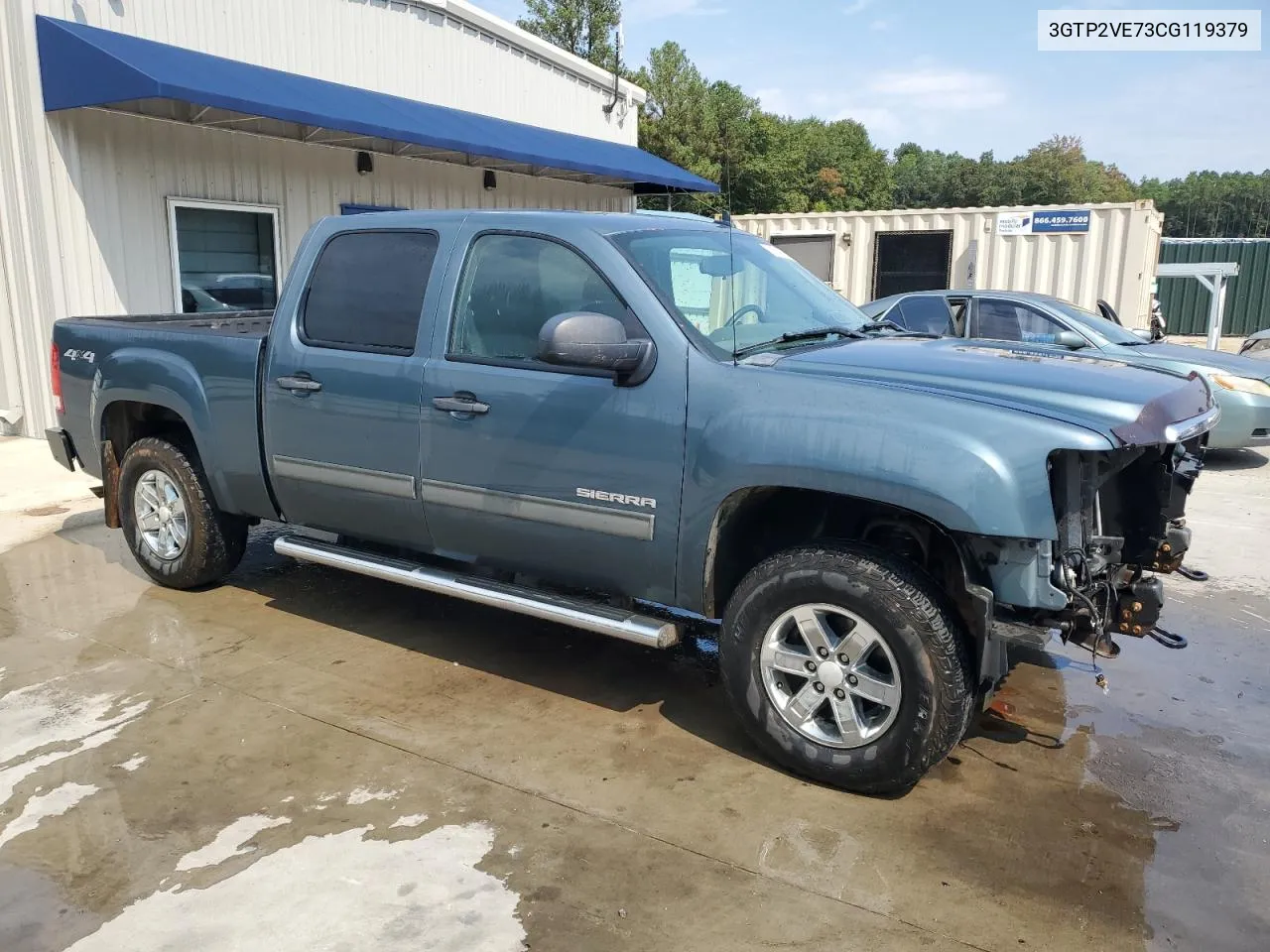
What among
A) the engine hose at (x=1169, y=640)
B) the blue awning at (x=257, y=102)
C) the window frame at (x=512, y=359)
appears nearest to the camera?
the engine hose at (x=1169, y=640)

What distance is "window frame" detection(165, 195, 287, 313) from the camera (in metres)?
9.87

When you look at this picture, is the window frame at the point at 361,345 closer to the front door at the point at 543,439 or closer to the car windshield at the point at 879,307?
the front door at the point at 543,439

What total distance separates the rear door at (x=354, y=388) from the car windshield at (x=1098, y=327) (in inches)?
264

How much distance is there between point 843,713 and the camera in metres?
3.51

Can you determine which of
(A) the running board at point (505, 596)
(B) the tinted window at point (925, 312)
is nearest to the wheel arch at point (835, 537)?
(A) the running board at point (505, 596)

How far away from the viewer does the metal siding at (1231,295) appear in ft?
93.6

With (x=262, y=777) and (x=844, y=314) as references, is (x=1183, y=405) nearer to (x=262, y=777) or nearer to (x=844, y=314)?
(x=844, y=314)

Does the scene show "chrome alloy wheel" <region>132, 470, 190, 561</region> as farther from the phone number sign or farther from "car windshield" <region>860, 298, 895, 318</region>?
the phone number sign

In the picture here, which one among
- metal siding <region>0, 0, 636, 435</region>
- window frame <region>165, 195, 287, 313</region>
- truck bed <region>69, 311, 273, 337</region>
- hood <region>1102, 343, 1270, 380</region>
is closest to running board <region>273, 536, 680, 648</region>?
truck bed <region>69, 311, 273, 337</region>

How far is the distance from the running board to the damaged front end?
4.37 ft

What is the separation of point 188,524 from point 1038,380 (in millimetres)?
4398

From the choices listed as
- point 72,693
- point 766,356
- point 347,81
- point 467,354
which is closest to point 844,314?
point 766,356

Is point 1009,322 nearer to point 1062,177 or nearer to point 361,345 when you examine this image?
point 361,345

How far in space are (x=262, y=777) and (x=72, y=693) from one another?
1344 mm
